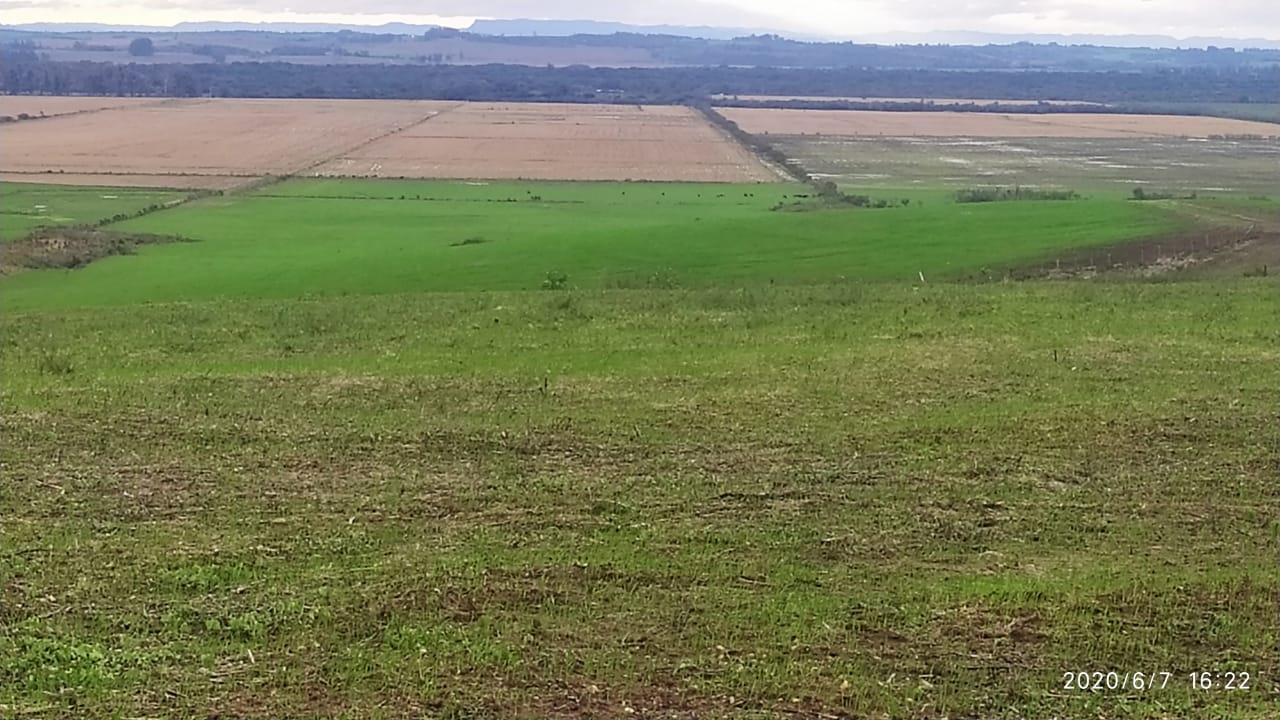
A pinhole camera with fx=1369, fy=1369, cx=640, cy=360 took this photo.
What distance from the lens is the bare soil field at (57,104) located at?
331 ft

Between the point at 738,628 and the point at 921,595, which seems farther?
the point at 921,595

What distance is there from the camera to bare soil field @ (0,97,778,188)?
64.3 meters

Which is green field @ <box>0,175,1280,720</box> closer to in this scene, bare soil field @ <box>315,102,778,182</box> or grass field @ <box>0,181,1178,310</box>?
grass field @ <box>0,181,1178,310</box>

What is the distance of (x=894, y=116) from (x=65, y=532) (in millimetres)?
112242

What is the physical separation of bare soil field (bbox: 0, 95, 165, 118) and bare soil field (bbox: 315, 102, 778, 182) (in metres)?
27.1

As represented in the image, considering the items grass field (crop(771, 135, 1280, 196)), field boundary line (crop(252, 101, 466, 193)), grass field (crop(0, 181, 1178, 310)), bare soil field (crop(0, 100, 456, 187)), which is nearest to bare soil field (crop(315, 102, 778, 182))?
field boundary line (crop(252, 101, 466, 193))

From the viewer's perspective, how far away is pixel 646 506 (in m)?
11.5

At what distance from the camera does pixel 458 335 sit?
20.3 m

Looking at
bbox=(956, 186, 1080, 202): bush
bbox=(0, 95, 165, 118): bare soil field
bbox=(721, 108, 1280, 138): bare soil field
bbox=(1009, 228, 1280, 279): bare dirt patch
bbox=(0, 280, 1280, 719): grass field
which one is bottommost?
bbox=(0, 280, 1280, 719): grass field

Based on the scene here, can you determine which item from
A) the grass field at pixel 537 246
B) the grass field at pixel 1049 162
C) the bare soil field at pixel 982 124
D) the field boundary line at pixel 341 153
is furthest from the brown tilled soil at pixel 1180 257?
the bare soil field at pixel 982 124

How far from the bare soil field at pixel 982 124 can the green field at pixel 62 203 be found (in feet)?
161

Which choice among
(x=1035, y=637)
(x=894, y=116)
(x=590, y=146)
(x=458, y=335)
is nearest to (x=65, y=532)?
(x=1035, y=637)

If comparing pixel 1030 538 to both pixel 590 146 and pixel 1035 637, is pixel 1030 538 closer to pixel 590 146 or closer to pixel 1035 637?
pixel 1035 637

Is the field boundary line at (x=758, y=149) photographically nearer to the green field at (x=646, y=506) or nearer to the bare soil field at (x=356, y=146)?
the bare soil field at (x=356, y=146)
